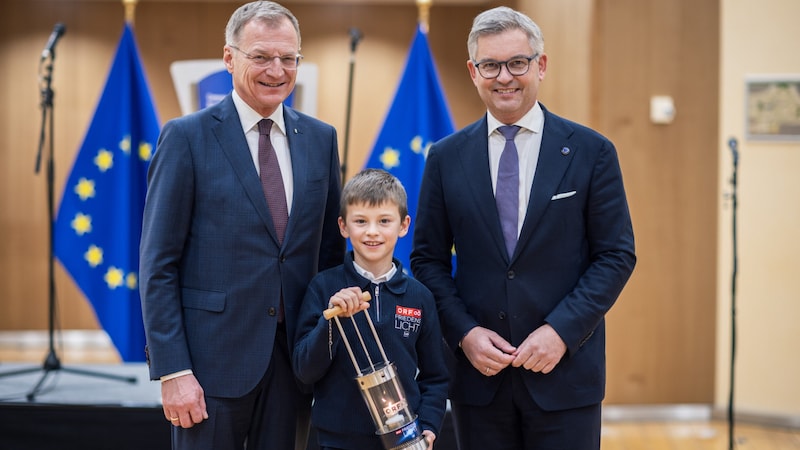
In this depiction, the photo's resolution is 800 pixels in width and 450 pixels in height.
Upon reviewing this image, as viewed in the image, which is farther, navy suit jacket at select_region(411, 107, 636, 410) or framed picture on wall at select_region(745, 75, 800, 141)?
framed picture on wall at select_region(745, 75, 800, 141)

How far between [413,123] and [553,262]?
8.29ft

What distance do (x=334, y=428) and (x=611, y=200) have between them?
2.94ft

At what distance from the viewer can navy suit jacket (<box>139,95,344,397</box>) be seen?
200 cm

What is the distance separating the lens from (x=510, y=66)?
2.07 m

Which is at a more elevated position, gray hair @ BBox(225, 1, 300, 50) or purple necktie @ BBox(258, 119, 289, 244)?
gray hair @ BBox(225, 1, 300, 50)

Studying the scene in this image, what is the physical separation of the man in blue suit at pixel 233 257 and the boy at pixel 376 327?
0.30 ft

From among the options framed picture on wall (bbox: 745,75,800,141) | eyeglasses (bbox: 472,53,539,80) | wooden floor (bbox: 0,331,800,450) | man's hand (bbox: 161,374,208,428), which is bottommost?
wooden floor (bbox: 0,331,800,450)

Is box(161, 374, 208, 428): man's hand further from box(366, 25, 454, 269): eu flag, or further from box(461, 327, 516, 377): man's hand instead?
box(366, 25, 454, 269): eu flag

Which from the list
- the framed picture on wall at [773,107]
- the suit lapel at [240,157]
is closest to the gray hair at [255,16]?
the suit lapel at [240,157]

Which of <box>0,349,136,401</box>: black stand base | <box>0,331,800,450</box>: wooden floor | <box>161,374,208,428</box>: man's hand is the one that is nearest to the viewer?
<box>161,374,208,428</box>: man's hand

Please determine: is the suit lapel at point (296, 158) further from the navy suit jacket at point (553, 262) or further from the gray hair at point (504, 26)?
the gray hair at point (504, 26)

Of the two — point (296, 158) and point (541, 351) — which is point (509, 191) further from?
point (296, 158)

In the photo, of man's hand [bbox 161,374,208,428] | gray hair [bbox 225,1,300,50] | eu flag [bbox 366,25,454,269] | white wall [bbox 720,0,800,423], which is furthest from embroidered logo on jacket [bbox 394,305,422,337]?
white wall [bbox 720,0,800,423]

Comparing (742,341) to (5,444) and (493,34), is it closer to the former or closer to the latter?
(493,34)
